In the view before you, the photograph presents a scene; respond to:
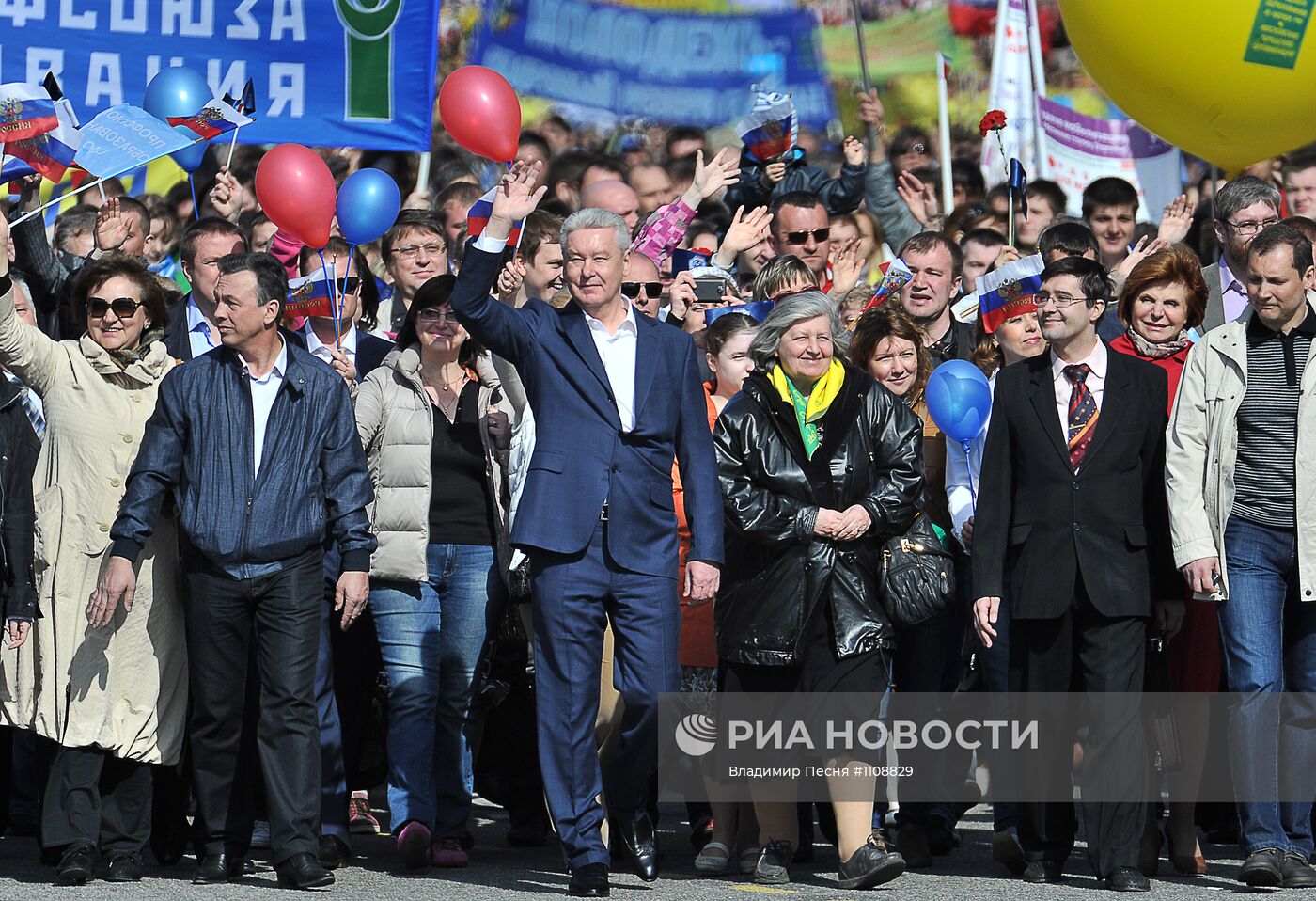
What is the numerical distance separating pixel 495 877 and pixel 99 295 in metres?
2.52

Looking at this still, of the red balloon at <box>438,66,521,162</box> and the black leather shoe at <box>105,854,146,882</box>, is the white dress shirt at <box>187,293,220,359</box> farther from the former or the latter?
the black leather shoe at <box>105,854,146,882</box>

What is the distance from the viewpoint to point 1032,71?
1372cm

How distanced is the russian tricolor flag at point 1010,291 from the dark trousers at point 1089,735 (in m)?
1.37

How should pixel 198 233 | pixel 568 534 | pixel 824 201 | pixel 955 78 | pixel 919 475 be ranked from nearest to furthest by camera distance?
pixel 568 534 < pixel 919 475 < pixel 198 233 < pixel 824 201 < pixel 955 78

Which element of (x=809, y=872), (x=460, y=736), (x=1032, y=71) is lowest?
(x=809, y=872)

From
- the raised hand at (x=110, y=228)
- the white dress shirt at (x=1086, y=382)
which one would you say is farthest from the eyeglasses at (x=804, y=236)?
the raised hand at (x=110, y=228)

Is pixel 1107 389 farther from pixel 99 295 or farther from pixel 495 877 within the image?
pixel 99 295

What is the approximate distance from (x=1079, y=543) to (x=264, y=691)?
2.90 metres

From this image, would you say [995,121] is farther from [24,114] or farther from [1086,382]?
[24,114]

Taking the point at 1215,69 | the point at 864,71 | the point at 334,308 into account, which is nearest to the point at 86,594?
the point at 334,308

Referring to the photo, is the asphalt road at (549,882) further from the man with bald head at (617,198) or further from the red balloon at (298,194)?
the man with bald head at (617,198)

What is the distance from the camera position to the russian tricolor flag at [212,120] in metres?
8.27

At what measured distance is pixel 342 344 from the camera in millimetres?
8500

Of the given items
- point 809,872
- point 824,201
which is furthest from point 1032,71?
point 809,872
